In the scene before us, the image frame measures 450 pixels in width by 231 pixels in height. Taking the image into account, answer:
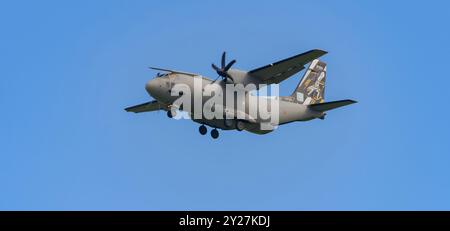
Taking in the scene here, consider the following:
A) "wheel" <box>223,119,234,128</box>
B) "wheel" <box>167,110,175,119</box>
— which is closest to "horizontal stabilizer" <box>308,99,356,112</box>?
"wheel" <box>223,119,234,128</box>

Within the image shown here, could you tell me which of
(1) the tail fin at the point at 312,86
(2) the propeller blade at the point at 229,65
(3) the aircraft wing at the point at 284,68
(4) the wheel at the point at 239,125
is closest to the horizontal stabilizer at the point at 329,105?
(1) the tail fin at the point at 312,86

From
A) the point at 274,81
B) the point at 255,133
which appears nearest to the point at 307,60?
the point at 274,81

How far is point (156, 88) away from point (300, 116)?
9.54m

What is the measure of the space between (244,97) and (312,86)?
647 cm

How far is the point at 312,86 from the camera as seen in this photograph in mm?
46031

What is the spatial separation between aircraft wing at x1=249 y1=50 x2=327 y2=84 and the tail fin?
12.2 ft

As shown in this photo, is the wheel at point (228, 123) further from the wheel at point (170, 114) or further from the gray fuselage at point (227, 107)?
the wheel at point (170, 114)

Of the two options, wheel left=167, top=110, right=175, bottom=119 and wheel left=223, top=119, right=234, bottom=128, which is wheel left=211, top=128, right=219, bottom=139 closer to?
wheel left=223, top=119, right=234, bottom=128

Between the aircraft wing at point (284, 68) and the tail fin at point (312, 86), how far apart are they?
373 cm

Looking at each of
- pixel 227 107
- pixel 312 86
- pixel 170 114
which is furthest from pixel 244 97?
pixel 312 86

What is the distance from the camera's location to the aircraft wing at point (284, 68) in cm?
3853

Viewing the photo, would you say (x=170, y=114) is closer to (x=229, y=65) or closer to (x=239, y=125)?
(x=239, y=125)
